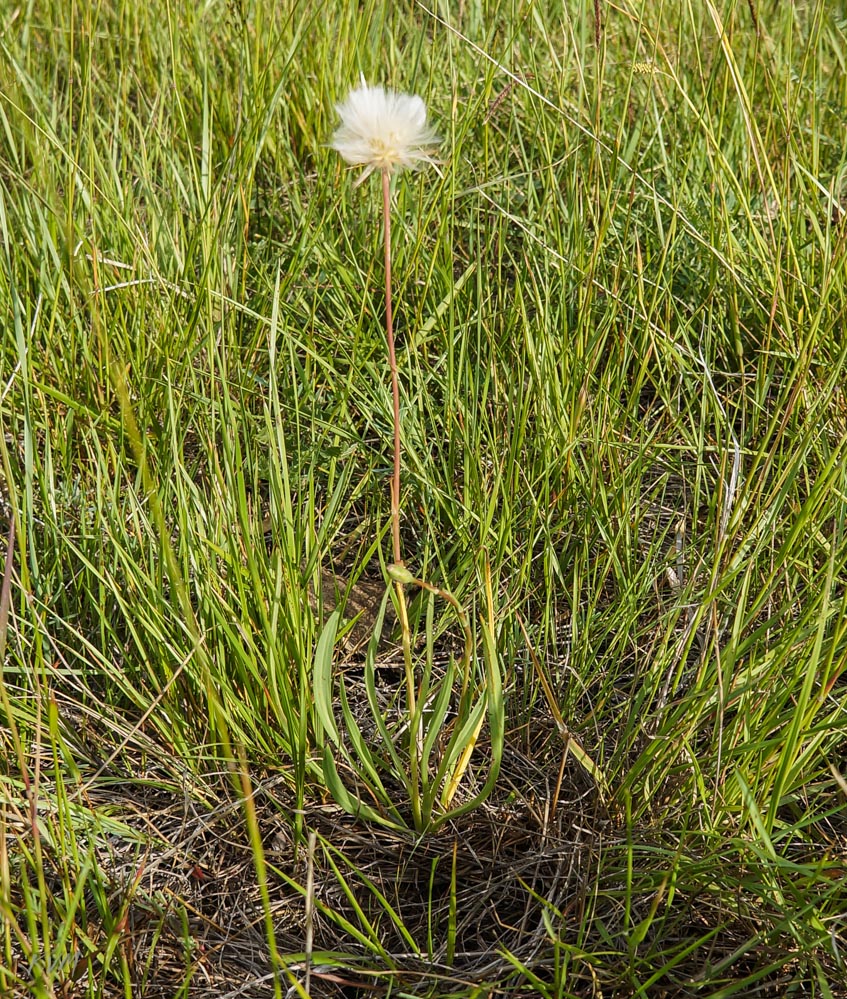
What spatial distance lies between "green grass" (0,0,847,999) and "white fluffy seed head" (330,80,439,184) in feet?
0.80

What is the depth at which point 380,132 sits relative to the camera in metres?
0.92

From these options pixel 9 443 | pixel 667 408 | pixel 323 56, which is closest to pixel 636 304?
pixel 667 408

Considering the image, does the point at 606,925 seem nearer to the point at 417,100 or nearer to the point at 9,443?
the point at 417,100

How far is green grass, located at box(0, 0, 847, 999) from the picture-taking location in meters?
0.99

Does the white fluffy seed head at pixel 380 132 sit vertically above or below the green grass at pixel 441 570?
above

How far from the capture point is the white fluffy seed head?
92 centimetres

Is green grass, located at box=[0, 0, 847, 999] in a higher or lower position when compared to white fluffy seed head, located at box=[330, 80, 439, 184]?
lower

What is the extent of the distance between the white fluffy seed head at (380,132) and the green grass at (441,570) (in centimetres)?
25

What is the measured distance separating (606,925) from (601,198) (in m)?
1.19

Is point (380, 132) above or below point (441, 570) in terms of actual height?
above

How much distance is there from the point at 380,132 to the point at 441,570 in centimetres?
60

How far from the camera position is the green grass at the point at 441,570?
994mm

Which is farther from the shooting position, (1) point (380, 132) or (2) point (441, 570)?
(2) point (441, 570)

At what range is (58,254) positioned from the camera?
1.62 metres
